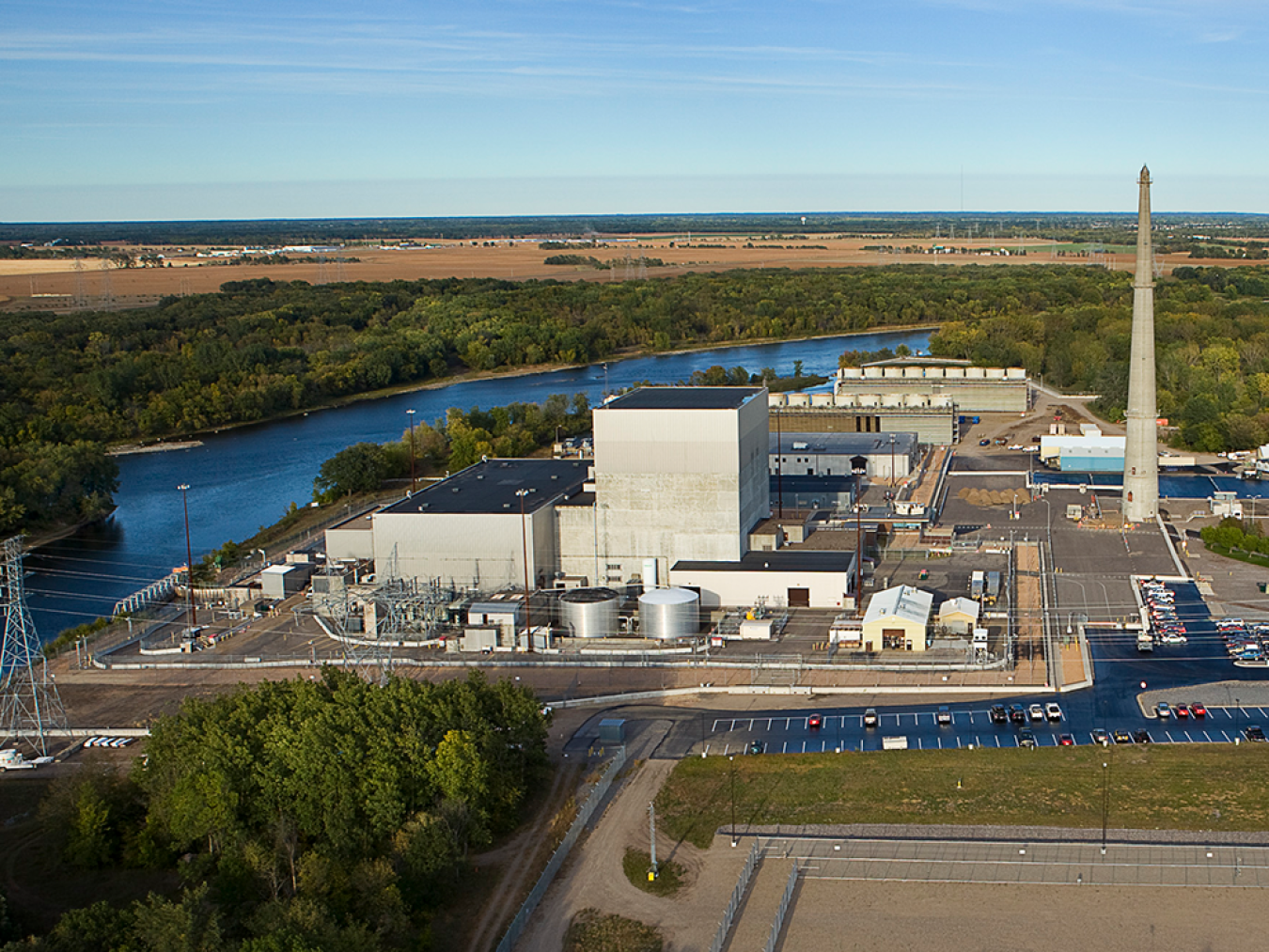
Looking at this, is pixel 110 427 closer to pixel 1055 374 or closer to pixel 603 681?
pixel 603 681

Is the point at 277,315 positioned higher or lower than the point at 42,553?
higher

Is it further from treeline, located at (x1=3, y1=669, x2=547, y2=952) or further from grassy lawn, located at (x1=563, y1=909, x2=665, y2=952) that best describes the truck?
grassy lawn, located at (x1=563, y1=909, x2=665, y2=952)

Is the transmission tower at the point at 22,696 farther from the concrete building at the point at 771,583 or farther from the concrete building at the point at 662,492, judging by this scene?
the concrete building at the point at 771,583

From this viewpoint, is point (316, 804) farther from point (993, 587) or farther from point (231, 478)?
point (231, 478)

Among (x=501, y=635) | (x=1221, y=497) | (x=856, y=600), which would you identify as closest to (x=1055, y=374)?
(x=1221, y=497)

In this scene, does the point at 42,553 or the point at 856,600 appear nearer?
the point at 856,600

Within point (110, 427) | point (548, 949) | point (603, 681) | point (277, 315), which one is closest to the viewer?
point (548, 949)
